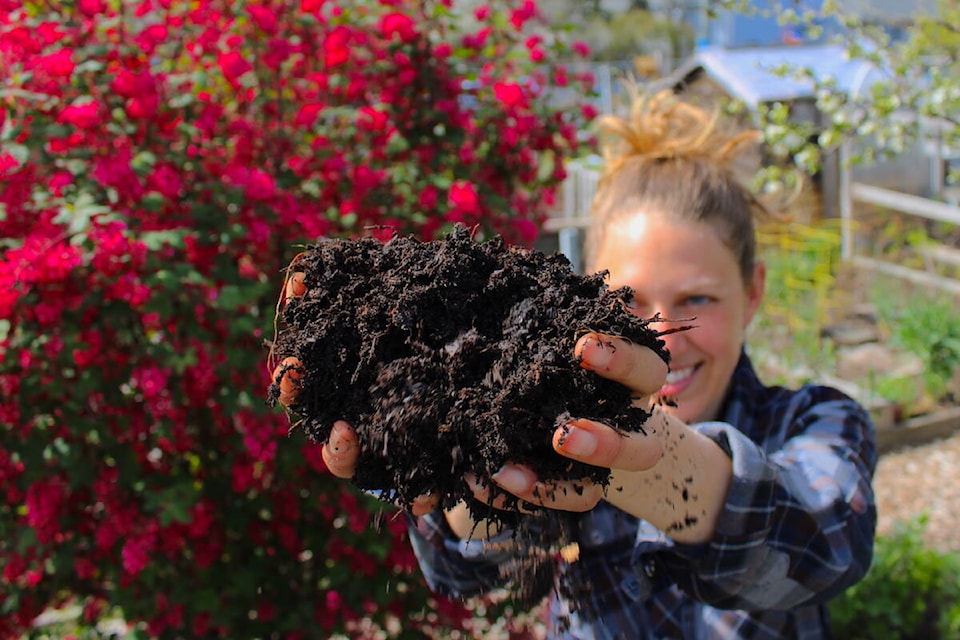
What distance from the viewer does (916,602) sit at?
2818mm

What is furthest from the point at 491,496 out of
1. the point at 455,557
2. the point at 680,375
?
the point at 680,375

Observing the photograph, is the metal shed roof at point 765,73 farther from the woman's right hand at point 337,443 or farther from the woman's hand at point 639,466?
the woman's right hand at point 337,443

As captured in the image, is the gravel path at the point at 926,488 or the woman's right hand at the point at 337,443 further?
the gravel path at the point at 926,488

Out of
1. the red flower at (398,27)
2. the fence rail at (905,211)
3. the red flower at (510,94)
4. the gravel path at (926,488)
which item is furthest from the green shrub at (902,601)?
the fence rail at (905,211)

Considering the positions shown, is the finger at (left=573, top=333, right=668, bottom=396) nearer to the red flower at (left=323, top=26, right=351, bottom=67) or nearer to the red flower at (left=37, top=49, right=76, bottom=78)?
the red flower at (left=37, top=49, right=76, bottom=78)

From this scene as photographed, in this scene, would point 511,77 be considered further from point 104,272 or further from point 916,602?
point 916,602

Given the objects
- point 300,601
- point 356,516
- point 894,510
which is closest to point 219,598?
point 300,601

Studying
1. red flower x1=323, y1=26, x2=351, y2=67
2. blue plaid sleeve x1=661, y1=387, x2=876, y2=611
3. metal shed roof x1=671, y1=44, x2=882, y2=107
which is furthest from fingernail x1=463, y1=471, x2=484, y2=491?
metal shed roof x1=671, y1=44, x2=882, y2=107

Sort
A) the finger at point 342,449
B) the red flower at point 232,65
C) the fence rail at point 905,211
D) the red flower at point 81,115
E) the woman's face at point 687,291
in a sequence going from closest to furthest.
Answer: the finger at point 342,449, the woman's face at point 687,291, the red flower at point 81,115, the red flower at point 232,65, the fence rail at point 905,211

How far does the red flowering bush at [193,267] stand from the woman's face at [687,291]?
37.4 inches

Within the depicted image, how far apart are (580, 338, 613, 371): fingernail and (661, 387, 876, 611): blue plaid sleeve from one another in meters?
0.47

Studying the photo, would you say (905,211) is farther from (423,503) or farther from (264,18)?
(423,503)

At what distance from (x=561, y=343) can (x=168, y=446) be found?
1845mm

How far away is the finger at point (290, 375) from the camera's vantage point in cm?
107
